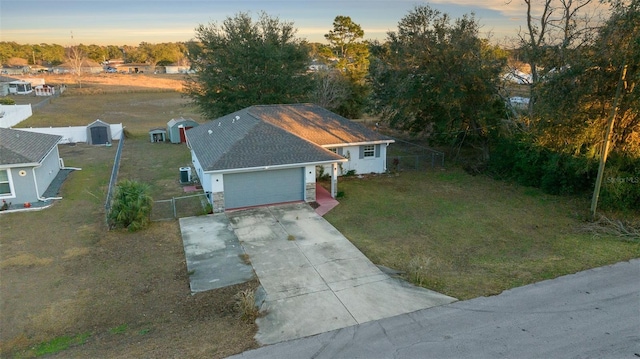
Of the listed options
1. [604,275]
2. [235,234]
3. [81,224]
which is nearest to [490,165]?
[604,275]

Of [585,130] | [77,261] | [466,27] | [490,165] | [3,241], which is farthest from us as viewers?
[490,165]

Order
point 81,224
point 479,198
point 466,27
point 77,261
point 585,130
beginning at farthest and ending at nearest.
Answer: point 466,27 < point 479,198 < point 585,130 < point 81,224 < point 77,261

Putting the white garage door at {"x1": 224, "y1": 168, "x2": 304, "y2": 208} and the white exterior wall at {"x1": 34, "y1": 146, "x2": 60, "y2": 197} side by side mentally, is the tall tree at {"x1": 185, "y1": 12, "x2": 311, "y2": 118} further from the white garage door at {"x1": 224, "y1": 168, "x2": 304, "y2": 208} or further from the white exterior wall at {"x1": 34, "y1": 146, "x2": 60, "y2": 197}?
the white garage door at {"x1": 224, "y1": 168, "x2": 304, "y2": 208}

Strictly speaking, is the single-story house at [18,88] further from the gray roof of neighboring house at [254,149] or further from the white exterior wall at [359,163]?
the white exterior wall at [359,163]

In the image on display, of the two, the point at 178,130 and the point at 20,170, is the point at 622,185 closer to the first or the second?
the point at 20,170

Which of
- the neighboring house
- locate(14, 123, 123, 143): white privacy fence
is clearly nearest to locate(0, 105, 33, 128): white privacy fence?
locate(14, 123, 123, 143): white privacy fence

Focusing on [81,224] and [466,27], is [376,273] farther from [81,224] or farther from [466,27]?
[466,27]
